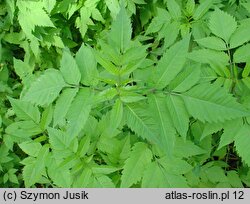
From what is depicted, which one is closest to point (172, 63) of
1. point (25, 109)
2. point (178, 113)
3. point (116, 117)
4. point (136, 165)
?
point (178, 113)

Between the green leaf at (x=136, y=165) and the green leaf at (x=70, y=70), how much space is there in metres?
0.48

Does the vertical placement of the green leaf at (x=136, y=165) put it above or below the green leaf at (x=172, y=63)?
below

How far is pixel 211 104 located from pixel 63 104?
63 centimetres

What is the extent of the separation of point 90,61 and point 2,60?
6.82ft

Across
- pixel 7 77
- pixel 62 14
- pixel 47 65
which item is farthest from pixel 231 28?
pixel 7 77

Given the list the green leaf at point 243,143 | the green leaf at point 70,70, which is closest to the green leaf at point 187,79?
the green leaf at point 243,143

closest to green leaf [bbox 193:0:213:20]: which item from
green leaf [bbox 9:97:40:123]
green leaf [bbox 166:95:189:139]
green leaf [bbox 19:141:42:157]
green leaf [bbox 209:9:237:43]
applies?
green leaf [bbox 209:9:237:43]

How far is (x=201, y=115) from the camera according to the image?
4.56 ft

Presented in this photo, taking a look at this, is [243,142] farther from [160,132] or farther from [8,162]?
[8,162]

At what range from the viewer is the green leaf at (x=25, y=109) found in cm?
195

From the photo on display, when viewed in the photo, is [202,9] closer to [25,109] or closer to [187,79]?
[187,79]

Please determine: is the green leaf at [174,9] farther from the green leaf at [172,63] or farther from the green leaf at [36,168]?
Result: the green leaf at [36,168]

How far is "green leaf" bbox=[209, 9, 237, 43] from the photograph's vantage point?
5.68 feet

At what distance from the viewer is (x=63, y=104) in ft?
4.81
